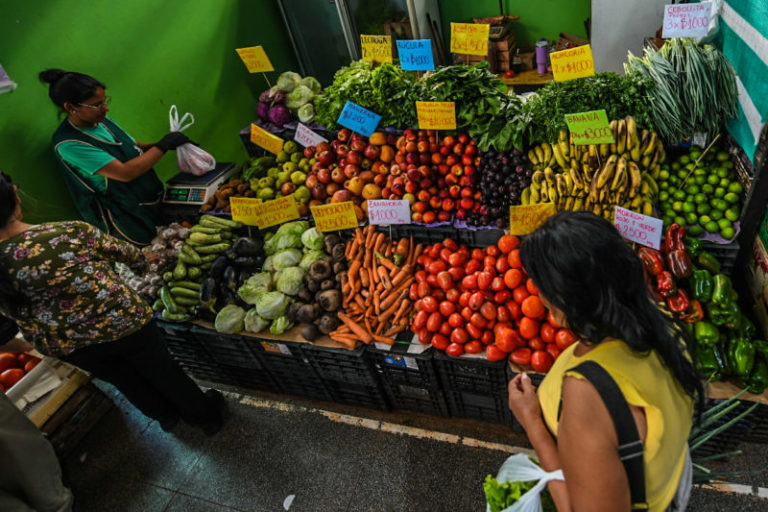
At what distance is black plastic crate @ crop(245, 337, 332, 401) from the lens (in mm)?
3250

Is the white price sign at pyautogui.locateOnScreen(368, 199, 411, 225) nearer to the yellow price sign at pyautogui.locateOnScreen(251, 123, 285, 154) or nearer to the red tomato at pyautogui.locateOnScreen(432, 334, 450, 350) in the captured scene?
the red tomato at pyautogui.locateOnScreen(432, 334, 450, 350)

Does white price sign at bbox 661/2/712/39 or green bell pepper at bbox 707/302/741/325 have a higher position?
white price sign at bbox 661/2/712/39

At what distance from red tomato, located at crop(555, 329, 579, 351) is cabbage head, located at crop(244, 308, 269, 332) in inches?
81.4

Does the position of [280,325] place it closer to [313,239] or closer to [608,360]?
[313,239]

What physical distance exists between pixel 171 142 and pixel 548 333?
3.47m

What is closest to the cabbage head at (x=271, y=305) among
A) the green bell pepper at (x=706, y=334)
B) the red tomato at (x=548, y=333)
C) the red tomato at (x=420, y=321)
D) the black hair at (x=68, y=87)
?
the red tomato at (x=420, y=321)

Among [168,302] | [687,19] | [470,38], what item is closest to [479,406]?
[168,302]

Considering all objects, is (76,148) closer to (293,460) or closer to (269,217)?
(269,217)

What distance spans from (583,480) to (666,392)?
0.35 m

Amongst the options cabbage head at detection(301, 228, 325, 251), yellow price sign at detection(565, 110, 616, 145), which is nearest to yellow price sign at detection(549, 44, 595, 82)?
yellow price sign at detection(565, 110, 616, 145)

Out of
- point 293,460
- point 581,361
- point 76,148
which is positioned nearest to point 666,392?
point 581,361

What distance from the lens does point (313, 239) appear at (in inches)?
137

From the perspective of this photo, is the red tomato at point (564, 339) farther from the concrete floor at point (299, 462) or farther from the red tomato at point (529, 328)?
the concrete floor at point (299, 462)

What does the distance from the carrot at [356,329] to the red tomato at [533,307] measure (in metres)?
1.04
